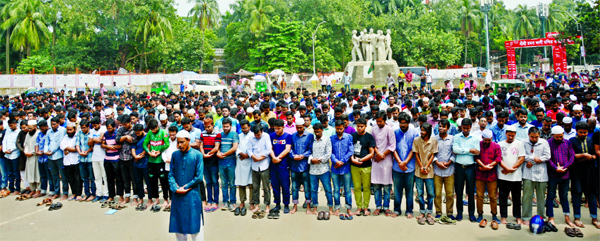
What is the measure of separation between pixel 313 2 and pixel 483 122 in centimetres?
4106

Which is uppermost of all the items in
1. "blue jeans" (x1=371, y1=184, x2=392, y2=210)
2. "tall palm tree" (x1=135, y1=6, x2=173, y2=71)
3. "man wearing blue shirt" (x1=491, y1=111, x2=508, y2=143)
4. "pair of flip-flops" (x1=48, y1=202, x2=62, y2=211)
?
"tall palm tree" (x1=135, y1=6, x2=173, y2=71)

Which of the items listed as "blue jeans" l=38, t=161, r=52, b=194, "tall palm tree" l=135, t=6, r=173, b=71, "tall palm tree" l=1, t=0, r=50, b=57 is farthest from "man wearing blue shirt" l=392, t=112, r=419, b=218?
"tall palm tree" l=1, t=0, r=50, b=57

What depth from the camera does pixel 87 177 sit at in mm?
8281

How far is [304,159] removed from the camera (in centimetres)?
712

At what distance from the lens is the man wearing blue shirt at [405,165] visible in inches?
270

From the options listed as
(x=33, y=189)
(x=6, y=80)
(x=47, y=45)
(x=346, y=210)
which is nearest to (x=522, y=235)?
(x=346, y=210)

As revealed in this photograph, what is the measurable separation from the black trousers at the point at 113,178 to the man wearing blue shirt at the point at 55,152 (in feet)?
3.71

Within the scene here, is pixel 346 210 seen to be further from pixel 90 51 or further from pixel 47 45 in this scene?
pixel 47 45

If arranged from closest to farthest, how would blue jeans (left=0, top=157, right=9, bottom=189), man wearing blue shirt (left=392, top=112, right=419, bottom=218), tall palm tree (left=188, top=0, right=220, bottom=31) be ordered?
man wearing blue shirt (left=392, top=112, right=419, bottom=218) < blue jeans (left=0, top=157, right=9, bottom=189) < tall palm tree (left=188, top=0, right=220, bottom=31)

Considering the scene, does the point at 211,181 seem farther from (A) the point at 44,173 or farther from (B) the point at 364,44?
(B) the point at 364,44

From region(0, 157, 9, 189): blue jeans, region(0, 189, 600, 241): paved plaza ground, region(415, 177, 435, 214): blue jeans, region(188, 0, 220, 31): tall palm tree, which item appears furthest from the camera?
region(188, 0, 220, 31): tall palm tree

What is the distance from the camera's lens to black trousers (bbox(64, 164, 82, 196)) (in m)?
8.30

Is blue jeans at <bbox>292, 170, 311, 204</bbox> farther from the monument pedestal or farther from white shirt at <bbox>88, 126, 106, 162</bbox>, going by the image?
the monument pedestal

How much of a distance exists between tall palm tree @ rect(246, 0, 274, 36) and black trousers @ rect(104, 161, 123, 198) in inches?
1446
